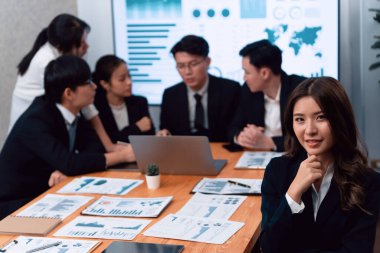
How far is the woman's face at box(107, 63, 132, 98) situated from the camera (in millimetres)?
4180

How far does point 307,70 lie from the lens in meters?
4.58

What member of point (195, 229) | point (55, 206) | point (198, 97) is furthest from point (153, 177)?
point (198, 97)

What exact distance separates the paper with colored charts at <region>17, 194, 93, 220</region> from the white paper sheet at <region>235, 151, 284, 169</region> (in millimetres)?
847

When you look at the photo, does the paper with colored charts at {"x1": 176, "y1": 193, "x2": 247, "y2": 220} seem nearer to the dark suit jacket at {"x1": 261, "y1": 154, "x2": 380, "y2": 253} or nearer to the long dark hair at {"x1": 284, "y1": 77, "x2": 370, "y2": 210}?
the dark suit jacket at {"x1": 261, "y1": 154, "x2": 380, "y2": 253}

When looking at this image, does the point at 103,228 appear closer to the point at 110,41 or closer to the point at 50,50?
the point at 50,50

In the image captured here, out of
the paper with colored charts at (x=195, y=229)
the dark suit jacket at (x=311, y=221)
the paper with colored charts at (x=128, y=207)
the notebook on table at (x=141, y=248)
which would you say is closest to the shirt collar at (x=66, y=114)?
the paper with colored charts at (x=128, y=207)

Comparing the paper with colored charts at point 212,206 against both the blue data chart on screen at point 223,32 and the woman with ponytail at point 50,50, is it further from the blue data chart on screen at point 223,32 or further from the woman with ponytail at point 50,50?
the blue data chart on screen at point 223,32

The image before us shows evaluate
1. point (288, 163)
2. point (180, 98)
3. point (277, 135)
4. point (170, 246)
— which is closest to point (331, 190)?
point (288, 163)

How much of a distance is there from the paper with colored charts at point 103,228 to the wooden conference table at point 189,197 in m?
0.03

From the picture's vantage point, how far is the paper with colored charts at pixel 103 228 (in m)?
2.34

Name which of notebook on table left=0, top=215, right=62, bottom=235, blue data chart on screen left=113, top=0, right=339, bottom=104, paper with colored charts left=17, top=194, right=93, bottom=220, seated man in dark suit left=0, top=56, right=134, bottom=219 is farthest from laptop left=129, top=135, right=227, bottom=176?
blue data chart on screen left=113, top=0, right=339, bottom=104

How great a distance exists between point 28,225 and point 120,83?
1836 millimetres

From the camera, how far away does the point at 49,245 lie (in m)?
2.25

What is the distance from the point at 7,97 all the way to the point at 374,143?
2.71m
